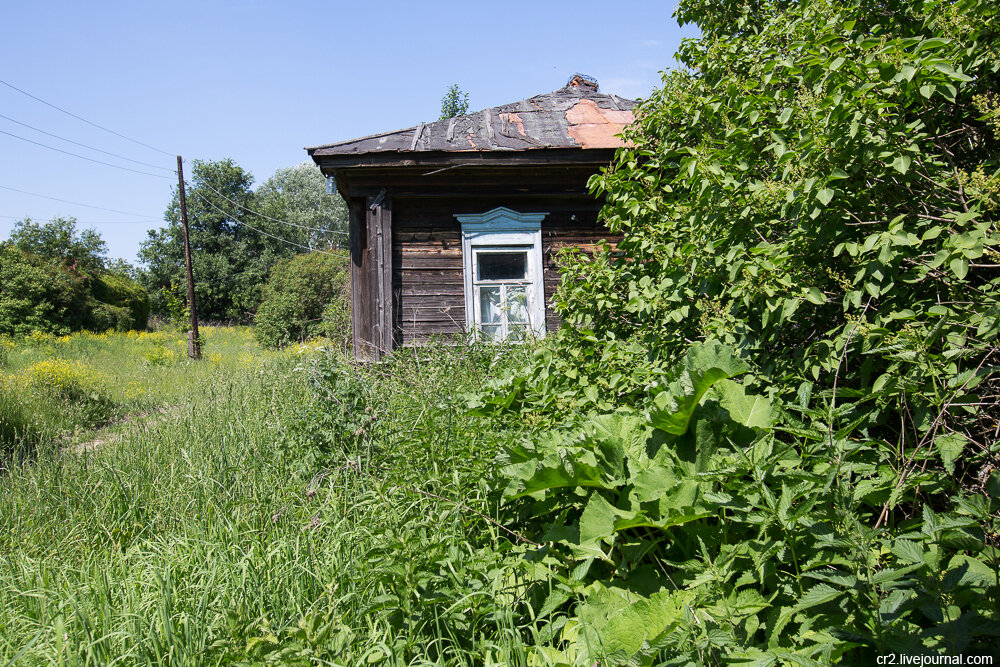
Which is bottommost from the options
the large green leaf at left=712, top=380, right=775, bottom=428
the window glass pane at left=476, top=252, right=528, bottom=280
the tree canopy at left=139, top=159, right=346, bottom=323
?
the large green leaf at left=712, top=380, right=775, bottom=428

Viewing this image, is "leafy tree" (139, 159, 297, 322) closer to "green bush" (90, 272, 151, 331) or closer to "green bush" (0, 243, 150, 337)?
"green bush" (90, 272, 151, 331)

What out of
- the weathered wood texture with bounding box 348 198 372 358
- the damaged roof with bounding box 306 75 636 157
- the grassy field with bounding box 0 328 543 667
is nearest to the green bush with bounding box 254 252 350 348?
the weathered wood texture with bounding box 348 198 372 358

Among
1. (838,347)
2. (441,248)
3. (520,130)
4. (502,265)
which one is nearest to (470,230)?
(441,248)

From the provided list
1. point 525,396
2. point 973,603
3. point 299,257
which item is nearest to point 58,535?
point 525,396

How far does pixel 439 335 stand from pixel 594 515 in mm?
6009

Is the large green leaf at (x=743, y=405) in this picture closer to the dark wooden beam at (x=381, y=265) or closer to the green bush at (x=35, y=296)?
the dark wooden beam at (x=381, y=265)

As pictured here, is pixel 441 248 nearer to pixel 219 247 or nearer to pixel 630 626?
pixel 630 626

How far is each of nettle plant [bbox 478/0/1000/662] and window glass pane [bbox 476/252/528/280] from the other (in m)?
5.17

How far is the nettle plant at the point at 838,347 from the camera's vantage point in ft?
4.97

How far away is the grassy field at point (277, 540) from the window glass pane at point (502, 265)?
281 cm

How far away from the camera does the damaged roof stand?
7422mm

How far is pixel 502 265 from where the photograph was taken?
8281 mm

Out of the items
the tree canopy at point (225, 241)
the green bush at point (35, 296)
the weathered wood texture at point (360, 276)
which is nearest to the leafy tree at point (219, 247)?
the tree canopy at point (225, 241)

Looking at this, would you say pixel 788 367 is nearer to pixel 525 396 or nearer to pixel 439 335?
pixel 525 396
